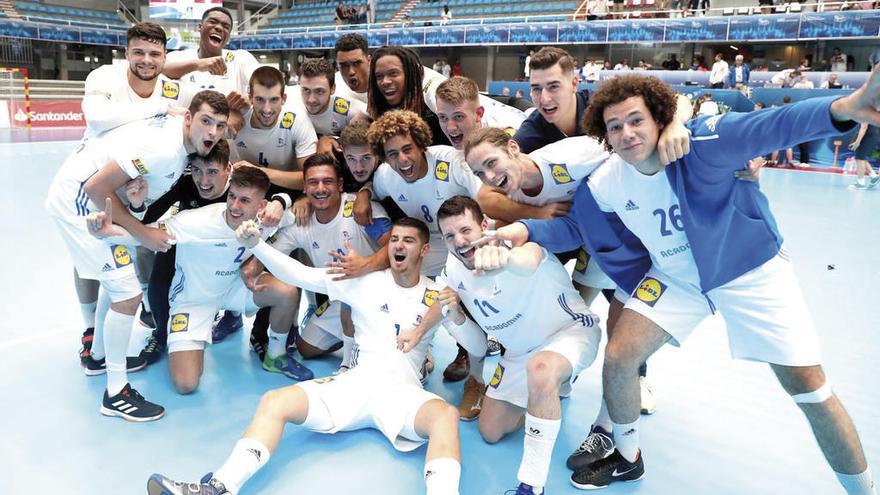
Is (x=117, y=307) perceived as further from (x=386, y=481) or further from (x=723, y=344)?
(x=723, y=344)

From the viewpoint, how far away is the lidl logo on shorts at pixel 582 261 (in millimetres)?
3920

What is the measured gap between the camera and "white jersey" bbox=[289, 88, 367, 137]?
498 centimetres

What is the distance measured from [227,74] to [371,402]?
3.41m

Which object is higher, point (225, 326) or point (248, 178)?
point (248, 178)

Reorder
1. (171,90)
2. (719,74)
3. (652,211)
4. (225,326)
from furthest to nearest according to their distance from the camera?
1. (719,74)
2. (225,326)
3. (171,90)
4. (652,211)

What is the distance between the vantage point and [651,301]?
9.97 feet

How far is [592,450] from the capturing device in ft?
10.7

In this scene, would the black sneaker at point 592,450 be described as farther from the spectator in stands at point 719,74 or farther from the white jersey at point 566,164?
the spectator in stands at point 719,74

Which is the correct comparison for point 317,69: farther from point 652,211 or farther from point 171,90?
point 652,211

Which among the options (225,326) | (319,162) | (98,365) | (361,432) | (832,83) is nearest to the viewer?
(361,432)

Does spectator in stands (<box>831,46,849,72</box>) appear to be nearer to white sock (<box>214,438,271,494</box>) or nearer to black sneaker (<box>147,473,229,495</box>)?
white sock (<box>214,438,271,494</box>)

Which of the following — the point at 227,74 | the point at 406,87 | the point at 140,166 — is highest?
the point at 227,74

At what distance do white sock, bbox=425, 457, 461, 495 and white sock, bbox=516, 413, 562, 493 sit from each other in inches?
12.4

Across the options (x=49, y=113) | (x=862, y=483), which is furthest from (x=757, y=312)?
(x=49, y=113)
